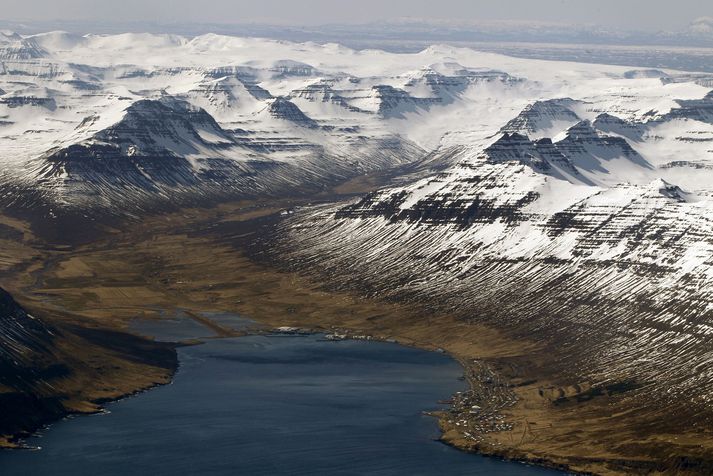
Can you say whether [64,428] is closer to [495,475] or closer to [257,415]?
[257,415]

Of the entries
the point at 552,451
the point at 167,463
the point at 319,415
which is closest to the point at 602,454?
the point at 552,451

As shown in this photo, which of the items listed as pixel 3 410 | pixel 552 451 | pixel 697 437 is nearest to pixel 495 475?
pixel 552 451

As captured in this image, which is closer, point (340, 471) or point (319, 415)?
point (340, 471)

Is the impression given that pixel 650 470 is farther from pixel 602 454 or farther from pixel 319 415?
pixel 319 415

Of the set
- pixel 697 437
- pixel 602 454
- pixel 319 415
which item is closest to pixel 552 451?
pixel 602 454

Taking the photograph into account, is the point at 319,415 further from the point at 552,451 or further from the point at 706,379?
the point at 706,379

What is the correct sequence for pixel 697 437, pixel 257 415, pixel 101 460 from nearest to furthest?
pixel 101 460 < pixel 697 437 < pixel 257 415

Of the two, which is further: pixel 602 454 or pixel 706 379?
pixel 706 379

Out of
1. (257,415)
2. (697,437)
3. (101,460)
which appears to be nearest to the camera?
(101,460)
